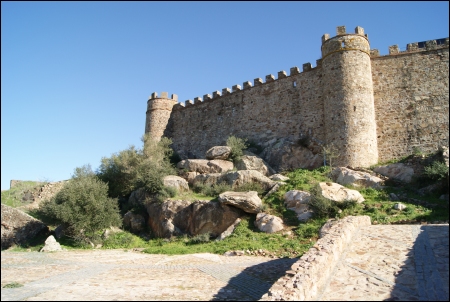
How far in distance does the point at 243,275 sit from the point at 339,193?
27.8 ft

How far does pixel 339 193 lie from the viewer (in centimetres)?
1734

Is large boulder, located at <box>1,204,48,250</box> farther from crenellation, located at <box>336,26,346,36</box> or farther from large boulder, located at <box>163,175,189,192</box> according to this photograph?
crenellation, located at <box>336,26,346,36</box>

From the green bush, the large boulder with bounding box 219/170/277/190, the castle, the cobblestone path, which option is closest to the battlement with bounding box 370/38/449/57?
the castle

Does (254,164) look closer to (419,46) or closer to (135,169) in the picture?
(135,169)

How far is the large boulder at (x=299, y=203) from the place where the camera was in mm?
17078

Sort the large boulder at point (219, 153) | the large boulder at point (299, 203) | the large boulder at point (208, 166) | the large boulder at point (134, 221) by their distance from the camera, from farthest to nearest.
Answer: the large boulder at point (219, 153)
the large boulder at point (208, 166)
the large boulder at point (134, 221)
the large boulder at point (299, 203)

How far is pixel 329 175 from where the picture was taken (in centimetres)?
2077

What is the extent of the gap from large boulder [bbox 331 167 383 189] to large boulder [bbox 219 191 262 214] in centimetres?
497

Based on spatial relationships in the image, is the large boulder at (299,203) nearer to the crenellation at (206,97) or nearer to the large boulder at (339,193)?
the large boulder at (339,193)

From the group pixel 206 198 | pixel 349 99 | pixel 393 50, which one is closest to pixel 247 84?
pixel 349 99

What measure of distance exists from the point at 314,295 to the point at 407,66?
804 inches

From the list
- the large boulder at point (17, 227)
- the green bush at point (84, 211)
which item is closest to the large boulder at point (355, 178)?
the green bush at point (84, 211)

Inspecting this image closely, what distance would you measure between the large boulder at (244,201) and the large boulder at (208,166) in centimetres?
538

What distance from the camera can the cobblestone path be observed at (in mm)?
7191
